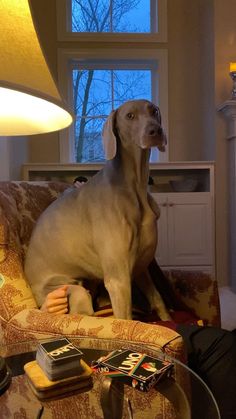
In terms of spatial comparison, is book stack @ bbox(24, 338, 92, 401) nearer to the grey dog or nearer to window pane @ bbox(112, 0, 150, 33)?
the grey dog

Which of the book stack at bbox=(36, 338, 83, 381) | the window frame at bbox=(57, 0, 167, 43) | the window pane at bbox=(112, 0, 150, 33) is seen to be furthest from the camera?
the window pane at bbox=(112, 0, 150, 33)

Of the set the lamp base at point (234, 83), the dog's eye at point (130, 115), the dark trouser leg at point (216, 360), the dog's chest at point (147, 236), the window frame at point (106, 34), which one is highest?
the window frame at point (106, 34)

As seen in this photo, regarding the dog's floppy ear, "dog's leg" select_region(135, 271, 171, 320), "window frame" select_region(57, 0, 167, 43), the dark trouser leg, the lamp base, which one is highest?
"window frame" select_region(57, 0, 167, 43)

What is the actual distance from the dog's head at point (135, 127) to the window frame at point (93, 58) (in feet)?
7.52

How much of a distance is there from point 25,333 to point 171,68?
10.3 feet

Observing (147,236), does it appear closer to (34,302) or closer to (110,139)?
(110,139)

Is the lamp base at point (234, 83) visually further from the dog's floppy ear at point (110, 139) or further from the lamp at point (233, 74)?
the dog's floppy ear at point (110, 139)

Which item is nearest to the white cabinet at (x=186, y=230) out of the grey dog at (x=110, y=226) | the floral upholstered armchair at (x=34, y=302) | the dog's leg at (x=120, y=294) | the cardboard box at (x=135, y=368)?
the floral upholstered armchair at (x=34, y=302)

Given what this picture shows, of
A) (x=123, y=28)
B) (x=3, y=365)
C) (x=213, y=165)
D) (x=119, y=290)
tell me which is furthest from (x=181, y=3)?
(x=3, y=365)

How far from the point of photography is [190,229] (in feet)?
10.4

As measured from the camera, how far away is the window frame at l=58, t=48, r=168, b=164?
350 cm

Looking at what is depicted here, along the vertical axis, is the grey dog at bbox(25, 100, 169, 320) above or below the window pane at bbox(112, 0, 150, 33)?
below

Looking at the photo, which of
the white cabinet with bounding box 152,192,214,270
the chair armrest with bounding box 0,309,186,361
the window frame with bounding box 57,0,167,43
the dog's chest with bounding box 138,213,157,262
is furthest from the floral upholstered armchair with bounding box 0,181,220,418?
the window frame with bounding box 57,0,167,43

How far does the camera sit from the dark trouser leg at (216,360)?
1.10 meters
